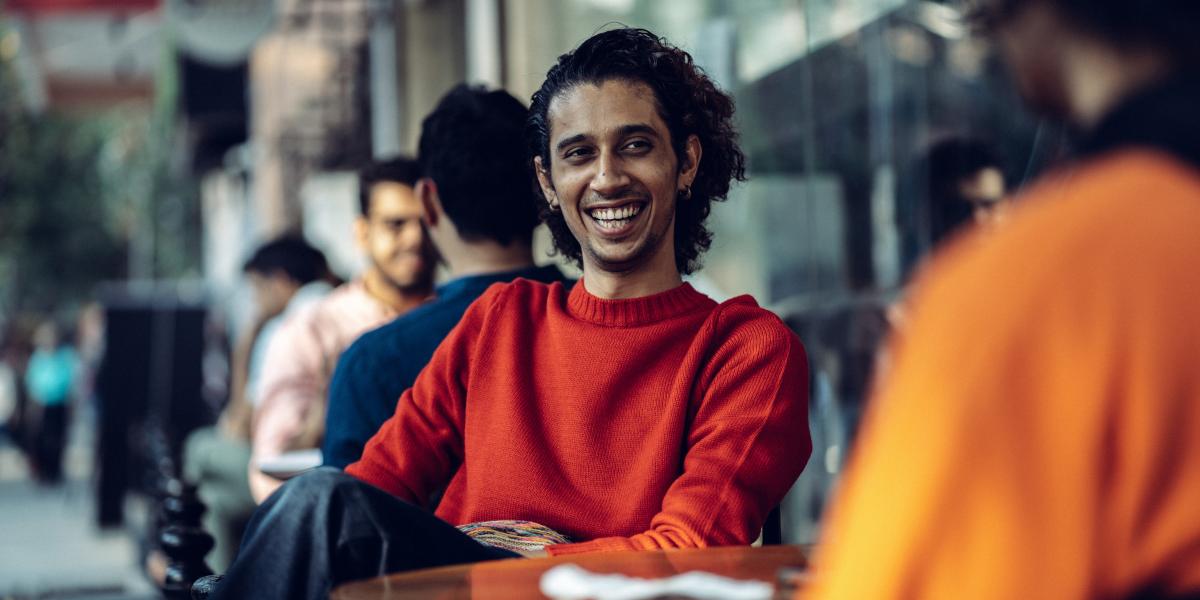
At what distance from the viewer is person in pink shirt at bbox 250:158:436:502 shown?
5.32 meters

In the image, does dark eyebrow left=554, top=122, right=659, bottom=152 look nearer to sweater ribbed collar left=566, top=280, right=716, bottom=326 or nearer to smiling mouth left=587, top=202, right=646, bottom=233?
smiling mouth left=587, top=202, right=646, bottom=233

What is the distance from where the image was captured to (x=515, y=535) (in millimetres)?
2309

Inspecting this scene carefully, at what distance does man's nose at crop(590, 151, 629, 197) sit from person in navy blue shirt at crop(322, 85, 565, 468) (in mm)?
745

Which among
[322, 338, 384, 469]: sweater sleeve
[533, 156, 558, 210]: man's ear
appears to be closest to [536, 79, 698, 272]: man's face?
[533, 156, 558, 210]: man's ear

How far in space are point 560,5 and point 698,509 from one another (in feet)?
15.9

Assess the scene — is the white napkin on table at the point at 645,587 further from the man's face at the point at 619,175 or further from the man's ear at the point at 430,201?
the man's ear at the point at 430,201

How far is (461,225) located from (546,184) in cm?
80

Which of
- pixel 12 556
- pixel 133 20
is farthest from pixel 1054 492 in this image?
pixel 133 20

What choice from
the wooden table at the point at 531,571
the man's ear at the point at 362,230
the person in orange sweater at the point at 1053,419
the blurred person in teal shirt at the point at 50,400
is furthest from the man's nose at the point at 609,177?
the blurred person in teal shirt at the point at 50,400

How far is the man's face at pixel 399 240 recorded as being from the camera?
209 inches

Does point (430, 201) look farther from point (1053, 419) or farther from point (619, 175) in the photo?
point (1053, 419)

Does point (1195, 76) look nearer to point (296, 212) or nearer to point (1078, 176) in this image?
point (1078, 176)

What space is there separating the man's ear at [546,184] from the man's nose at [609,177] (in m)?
0.20

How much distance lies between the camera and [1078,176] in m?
1.07
